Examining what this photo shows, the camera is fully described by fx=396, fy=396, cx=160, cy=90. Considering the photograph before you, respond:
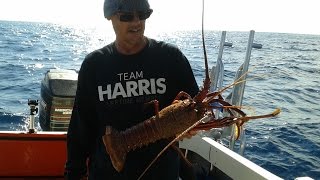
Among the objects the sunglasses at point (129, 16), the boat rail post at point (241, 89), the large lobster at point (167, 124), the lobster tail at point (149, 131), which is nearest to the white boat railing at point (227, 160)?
the boat rail post at point (241, 89)

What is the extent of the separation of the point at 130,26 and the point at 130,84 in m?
0.37

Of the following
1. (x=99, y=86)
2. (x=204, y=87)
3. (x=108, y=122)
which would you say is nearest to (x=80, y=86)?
Answer: (x=99, y=86)

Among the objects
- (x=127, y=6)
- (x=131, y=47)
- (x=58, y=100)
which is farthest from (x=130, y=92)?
(x=58, y=100)

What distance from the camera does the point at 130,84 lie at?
2.55 meters

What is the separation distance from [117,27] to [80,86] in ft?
1.54

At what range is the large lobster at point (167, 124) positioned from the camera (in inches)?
103

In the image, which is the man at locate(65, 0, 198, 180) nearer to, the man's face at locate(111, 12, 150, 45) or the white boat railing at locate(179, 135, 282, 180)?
the man's face at locate(111, 12, 150, 45)

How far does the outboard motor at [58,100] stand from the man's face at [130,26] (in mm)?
2805

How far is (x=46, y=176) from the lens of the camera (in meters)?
4.50

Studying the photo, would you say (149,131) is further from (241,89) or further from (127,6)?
(241,89)

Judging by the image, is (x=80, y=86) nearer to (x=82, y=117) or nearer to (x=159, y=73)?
(x=82, y=117)

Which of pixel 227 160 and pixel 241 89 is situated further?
pixel 241 89

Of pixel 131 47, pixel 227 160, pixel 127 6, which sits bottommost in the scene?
pixel 227 160

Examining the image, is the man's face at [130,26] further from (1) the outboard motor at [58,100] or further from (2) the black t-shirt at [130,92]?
(1) the outboard motor at [58,100]
